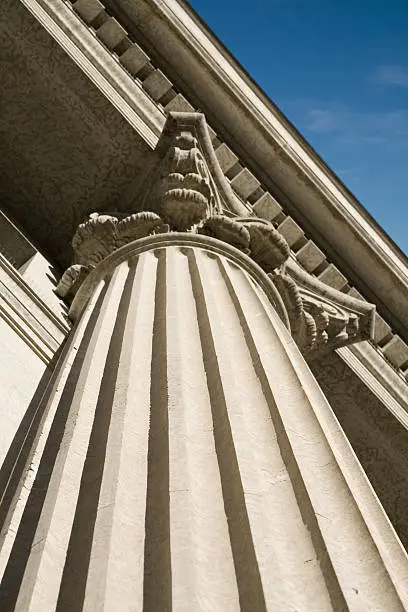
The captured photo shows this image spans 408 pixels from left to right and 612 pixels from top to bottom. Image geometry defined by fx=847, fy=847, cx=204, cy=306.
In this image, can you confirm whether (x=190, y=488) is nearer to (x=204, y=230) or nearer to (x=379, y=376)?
(x=204, y=230)

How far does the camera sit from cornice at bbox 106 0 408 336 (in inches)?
426

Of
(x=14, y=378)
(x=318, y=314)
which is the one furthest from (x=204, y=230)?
(x=14, y=378)

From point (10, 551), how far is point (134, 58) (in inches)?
332

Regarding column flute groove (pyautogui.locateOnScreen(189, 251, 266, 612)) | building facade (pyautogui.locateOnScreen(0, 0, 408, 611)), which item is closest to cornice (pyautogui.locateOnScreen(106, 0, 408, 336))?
building facade (pyautogui.locateOnScreen(0, 0, 408, 611))

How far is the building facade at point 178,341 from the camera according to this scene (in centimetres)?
320

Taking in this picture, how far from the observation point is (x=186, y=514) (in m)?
3.34

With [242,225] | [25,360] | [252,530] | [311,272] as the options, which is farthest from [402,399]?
[252,530]

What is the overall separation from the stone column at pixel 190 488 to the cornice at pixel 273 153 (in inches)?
217

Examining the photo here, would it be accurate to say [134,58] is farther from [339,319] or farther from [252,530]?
[252,530]

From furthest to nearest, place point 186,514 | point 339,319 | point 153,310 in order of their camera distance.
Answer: point 339,319 → point 153,310 → point 186,514

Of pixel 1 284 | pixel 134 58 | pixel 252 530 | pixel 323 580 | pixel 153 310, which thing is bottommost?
pixel 323 580

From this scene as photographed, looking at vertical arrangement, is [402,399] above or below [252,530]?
below

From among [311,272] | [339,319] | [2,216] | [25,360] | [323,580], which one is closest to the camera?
[323,580]

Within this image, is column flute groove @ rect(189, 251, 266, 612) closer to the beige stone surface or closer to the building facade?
the building facade
